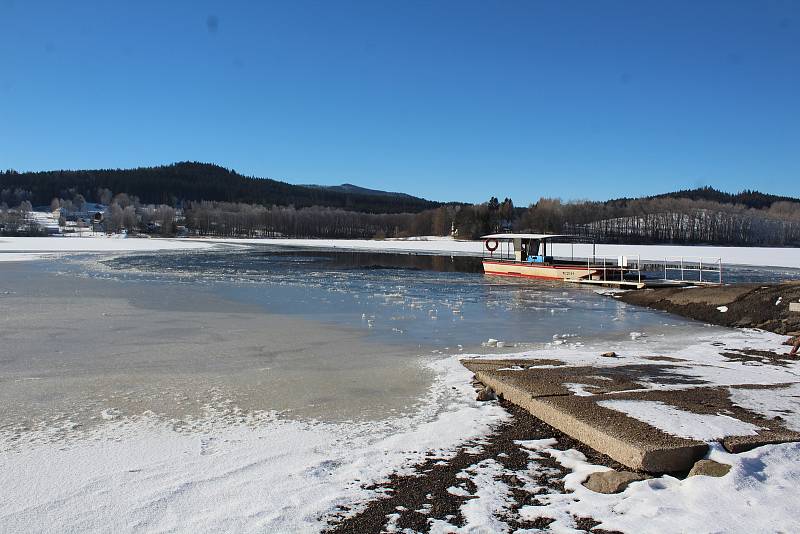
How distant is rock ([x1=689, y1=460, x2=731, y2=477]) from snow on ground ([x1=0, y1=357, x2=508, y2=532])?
76.5 inches

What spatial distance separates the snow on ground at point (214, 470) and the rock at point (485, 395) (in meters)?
0.36

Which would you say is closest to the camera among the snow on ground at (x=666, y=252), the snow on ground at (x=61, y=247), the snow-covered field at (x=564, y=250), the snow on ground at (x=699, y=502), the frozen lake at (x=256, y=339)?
the snow on ground at (x=699, y=502)

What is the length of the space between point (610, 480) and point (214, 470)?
9.91 feet

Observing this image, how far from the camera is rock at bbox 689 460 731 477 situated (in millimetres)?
4472

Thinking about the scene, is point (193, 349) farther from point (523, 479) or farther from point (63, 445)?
point (523, 479)

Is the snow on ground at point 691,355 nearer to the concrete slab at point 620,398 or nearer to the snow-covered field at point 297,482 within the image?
the concrete slab at point 620,398

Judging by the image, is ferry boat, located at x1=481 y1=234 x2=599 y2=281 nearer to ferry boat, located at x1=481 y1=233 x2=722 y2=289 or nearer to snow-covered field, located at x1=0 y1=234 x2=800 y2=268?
ferry boat, located at x1=481 y1=233 x2=722 y2=289

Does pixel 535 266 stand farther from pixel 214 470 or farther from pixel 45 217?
pixel 45 217

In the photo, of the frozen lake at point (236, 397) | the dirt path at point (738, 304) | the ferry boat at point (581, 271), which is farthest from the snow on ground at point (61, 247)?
the dirt path at point (738, 304)

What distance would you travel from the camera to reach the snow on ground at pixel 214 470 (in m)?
4.04

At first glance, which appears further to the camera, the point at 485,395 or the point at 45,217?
the point at 45,217

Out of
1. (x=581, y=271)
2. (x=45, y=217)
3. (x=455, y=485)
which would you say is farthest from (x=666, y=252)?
(x=45, y=217)

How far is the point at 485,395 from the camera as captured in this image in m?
7.09

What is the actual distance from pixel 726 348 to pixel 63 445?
1048 centimetres
